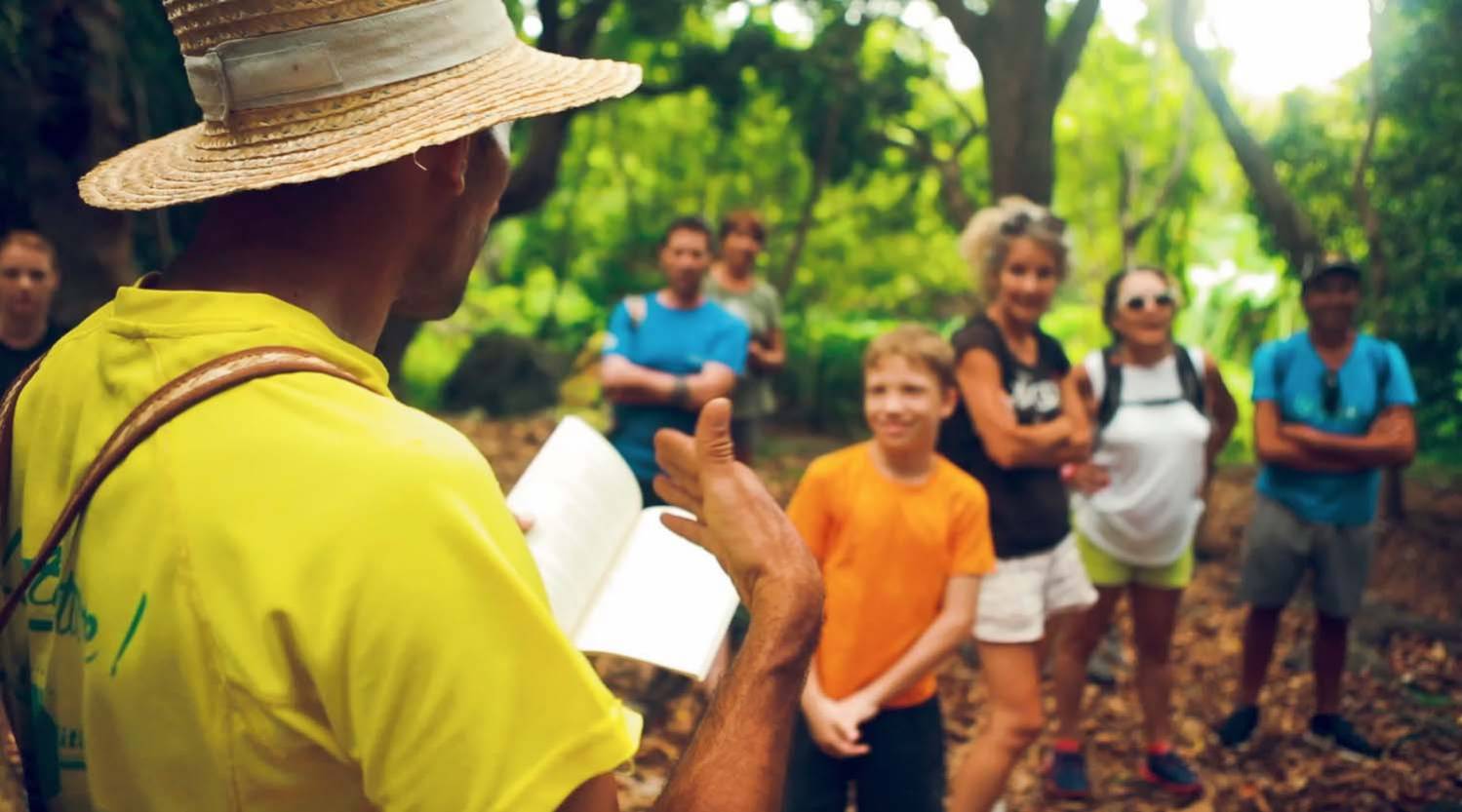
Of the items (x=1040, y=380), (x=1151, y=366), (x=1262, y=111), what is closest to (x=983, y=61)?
(x=1151, y=366)

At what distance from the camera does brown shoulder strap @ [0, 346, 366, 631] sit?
1030 mm

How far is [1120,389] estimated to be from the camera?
4.61 metres

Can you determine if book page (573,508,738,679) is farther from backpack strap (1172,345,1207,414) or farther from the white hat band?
backpack strap (1172,345,1207,414)

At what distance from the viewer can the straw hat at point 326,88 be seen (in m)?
1.17

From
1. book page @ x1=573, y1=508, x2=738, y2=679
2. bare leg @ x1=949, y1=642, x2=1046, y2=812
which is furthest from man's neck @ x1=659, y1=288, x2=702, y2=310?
book page @ x1=573, y1=508, x2=738, y2=679

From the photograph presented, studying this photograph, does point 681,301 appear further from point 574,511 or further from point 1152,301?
point 574,511

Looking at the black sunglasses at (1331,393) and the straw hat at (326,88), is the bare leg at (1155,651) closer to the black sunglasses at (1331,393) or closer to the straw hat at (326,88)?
the black sunglasses at (1331,393)

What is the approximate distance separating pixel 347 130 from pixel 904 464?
227cm

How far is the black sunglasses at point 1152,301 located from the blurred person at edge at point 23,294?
3929 millimetres

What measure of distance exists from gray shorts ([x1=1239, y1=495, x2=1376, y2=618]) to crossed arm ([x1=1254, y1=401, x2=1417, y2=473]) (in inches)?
9.7

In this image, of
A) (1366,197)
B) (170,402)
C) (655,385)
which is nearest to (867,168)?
(1366,197)

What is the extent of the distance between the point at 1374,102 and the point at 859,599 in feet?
18.8

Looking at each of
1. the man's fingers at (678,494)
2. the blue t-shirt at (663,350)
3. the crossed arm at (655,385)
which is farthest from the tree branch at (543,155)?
the man's fingers at (678,494)

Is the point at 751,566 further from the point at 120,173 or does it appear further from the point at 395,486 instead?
the point at 120,173
